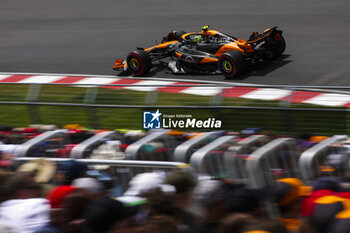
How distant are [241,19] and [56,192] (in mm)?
13352

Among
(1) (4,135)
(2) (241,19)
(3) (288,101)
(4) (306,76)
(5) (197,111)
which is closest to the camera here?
(1) (4,135)

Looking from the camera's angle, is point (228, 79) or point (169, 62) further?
point (169, 62)

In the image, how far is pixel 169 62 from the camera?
13.2 metres

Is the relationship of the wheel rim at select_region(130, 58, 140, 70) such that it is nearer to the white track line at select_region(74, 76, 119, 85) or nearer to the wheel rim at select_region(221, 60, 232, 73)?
the white track line at select_region(74, 76, 119, 85)

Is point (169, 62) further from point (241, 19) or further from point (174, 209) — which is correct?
point (174, 209)

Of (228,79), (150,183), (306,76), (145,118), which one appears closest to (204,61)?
(228,79)

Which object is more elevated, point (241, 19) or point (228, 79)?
point (241, 19)

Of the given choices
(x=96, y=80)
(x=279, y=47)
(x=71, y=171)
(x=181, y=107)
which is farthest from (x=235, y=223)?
(x=96, y=80)

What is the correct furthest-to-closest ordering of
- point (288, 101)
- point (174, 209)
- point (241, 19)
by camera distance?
point (241, 19)
point (288, 101)
point (174, 209)

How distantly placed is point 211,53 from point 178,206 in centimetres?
896

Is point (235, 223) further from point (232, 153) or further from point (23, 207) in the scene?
point (232, 153)

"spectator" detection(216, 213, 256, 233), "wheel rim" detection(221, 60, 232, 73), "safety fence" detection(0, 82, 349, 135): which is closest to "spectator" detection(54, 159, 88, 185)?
"spectator" detection(216, 213, 256, 233)

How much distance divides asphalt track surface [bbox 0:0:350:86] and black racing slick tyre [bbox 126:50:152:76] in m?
0.34

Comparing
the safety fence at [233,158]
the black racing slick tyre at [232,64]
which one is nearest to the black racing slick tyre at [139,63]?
the black racing slick tyre at [232,64]
